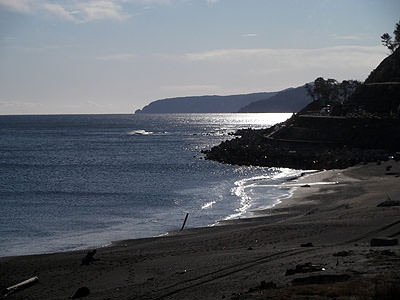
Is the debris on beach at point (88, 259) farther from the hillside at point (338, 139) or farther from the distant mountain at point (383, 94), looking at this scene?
the distant mountain at point (383, 94)

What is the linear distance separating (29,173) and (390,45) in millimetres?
82971

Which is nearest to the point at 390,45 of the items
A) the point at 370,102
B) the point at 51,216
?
the point at 370,102

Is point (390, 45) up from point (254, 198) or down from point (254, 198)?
up

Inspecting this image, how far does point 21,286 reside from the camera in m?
17.8

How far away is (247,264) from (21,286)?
688 cm

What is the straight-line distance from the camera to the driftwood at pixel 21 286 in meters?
17.3

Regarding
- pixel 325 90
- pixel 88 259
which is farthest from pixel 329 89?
pixel 88 259

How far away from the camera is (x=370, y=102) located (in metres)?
85.7

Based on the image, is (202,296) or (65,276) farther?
(65,276)

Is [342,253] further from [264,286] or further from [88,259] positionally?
[88,259]

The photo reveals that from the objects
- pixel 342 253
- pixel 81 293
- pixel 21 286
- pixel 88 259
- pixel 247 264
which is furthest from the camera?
pixel 88 259

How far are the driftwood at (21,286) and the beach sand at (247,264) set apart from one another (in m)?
0.22

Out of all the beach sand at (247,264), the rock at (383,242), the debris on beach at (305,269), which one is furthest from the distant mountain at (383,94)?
the debris on beach at (305,269)

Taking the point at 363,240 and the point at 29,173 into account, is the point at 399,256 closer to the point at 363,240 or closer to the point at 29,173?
the point at 363,240
